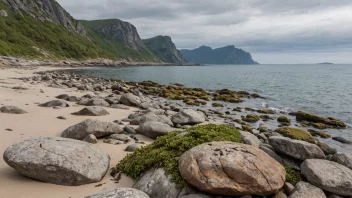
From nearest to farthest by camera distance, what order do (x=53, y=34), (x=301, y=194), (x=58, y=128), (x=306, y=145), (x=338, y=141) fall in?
(x=301, y=194)
(x=306, y=145)
(x=58, y=128)
(x=338, y=141)
(x=53, y=34)

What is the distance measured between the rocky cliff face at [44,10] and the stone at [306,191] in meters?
165

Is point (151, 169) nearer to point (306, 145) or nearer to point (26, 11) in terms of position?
point (306, 145)

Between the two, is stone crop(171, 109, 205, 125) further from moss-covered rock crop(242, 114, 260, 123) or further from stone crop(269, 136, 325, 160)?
moss-covered rock crop(242, 114, 260, 123)

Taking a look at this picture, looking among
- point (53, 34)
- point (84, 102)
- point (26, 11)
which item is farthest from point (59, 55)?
point (84, 102)

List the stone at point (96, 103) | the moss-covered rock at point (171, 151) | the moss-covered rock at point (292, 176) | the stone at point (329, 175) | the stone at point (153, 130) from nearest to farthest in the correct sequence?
the stone at point (329, 175) → the moss-covered rock at point (171, 151) → the moss-covered rock at point (292, 176) → the stone at point (153, 130) → the stone at point (96, 103)

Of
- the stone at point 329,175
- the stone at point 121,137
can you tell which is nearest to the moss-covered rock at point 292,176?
the stone at point 329,175

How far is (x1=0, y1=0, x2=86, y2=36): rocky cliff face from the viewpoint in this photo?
144125 millimetres

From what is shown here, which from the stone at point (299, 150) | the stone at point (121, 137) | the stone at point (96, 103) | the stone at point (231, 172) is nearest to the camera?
the stone at point (231, 172)

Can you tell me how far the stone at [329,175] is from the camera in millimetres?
7137

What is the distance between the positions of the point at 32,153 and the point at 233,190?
17.9 feet

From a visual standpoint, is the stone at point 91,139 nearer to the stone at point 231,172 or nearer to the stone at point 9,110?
the stone at point 231,172

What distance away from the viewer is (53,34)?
142625 mm

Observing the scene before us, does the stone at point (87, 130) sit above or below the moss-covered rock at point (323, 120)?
above

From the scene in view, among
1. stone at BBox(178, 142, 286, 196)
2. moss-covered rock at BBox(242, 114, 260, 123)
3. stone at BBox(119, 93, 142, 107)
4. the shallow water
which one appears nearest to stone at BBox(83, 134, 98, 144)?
stone at BBox(178, 142, 286, 196)
